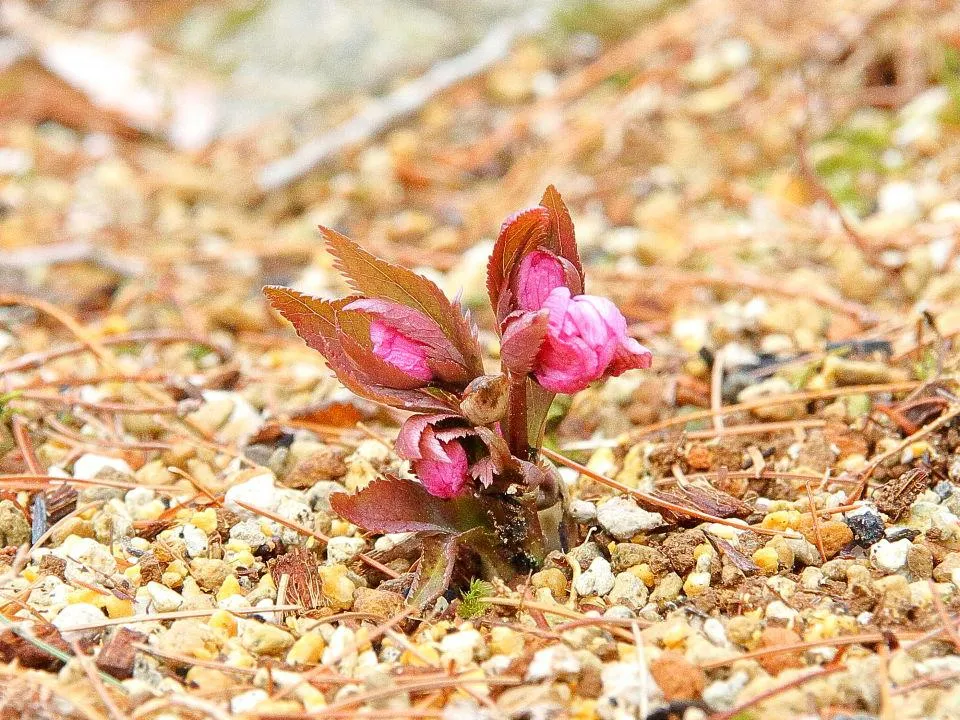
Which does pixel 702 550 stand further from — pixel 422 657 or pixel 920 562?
pixel 422 657

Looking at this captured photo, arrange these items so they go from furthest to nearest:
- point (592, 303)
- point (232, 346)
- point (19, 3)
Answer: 1. point (19, 3)
2. point (232, 346)
3. point (592, 303)

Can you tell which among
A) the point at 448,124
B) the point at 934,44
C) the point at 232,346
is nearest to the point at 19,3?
the point at 448,124

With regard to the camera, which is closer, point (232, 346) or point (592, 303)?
point (592, 303)

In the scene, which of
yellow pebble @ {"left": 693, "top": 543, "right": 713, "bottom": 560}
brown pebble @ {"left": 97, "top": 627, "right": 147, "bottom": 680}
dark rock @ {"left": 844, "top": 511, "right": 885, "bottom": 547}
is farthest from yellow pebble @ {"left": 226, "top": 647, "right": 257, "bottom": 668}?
dark rock @ {"left": 844, "top": 511, "right": 885, "bottom": 547}

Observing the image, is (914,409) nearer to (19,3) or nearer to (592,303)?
(592,303)

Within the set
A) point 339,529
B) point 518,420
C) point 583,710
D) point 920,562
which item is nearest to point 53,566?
point 339,529

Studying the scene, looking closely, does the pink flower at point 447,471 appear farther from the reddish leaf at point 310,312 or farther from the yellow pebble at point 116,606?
the yellow pebble at point 116,606

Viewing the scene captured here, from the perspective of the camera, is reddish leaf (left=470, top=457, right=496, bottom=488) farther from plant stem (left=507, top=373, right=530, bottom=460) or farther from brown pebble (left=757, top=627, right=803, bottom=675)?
brown pebble (left=757, top=627, right=803, bottom=675)

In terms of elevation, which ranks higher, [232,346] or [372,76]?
[372,76]
